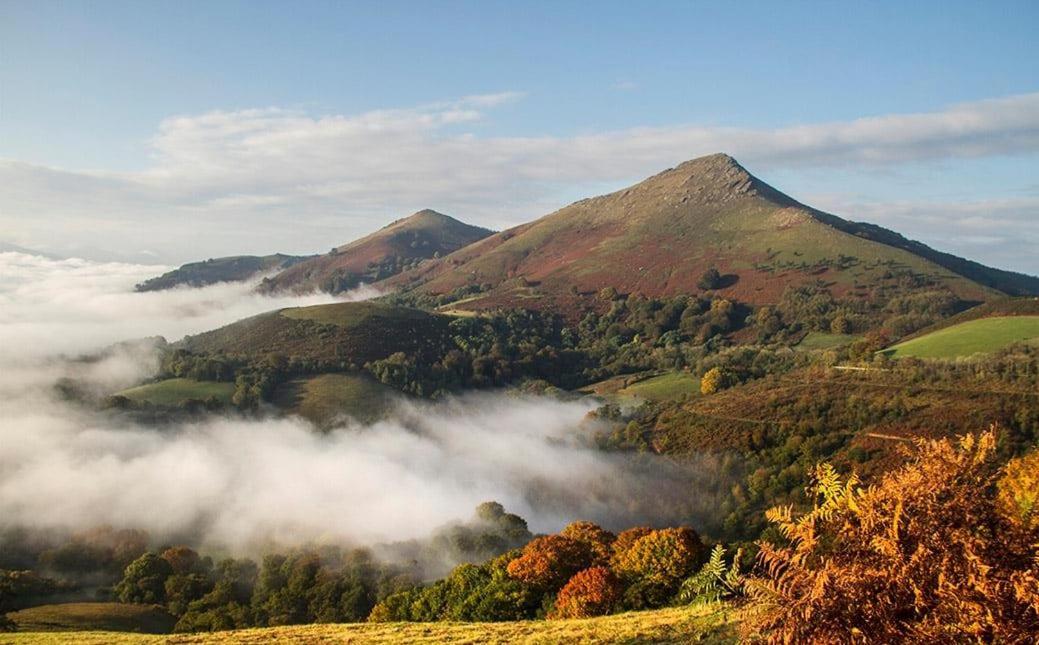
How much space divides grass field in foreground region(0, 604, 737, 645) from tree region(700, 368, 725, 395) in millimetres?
93243

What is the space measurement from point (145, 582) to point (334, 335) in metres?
107

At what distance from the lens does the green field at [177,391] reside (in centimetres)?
13288

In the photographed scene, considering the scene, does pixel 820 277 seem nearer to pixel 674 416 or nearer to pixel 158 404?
pixel 674 416

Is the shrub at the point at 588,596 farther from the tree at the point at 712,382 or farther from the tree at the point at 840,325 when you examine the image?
the tree at the point at 840,325

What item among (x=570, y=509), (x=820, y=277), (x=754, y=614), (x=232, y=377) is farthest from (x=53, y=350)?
(x=754, y=614)

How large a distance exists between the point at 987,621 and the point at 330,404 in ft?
458

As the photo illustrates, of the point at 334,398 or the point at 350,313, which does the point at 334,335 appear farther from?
the point at 334,398

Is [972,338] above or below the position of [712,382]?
above

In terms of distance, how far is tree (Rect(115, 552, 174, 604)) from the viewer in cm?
6506

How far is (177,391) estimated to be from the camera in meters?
137

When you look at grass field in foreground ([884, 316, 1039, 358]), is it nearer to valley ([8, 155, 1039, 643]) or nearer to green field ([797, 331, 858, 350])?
valley ([8, 155, 1039, 643])

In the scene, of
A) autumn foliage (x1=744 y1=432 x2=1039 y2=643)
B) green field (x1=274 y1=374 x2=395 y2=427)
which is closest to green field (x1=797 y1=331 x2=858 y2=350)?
green field (x1=274 y1=374 x2=395 y2=427)

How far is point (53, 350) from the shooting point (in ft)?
650

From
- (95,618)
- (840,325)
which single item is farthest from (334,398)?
(840,325)
